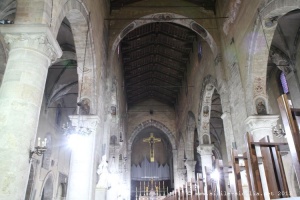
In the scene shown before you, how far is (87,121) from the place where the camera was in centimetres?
793

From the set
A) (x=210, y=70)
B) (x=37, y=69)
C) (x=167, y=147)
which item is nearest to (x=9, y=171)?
(x=37, y=69)

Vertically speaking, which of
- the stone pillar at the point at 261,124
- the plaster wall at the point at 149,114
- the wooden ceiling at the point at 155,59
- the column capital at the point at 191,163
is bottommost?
the stone pillar at the point at 261,124

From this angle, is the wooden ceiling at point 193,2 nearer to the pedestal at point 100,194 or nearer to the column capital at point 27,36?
the pedestal at point 100,194

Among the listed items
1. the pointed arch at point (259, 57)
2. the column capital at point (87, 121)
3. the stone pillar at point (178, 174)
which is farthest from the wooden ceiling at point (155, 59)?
the column capital at point (87, 121)

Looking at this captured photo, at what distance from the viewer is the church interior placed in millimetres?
3803

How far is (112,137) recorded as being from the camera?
13891 millimetres

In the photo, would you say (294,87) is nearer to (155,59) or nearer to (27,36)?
(155,59)

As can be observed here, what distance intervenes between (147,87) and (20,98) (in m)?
16.1

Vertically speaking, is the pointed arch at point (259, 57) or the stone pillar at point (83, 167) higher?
the pointed arch at point (259, 57)

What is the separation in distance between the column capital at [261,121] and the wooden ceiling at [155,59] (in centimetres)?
745

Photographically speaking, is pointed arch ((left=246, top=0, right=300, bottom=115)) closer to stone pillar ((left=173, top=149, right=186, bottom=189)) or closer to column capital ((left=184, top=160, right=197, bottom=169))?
column capital ((left=184, top=160, right=197, bottom=169))

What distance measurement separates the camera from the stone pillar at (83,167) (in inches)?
284

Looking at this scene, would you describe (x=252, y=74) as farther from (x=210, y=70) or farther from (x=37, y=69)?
(x=37, y=69)

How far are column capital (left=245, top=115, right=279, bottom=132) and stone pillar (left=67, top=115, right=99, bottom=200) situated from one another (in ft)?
15.0
